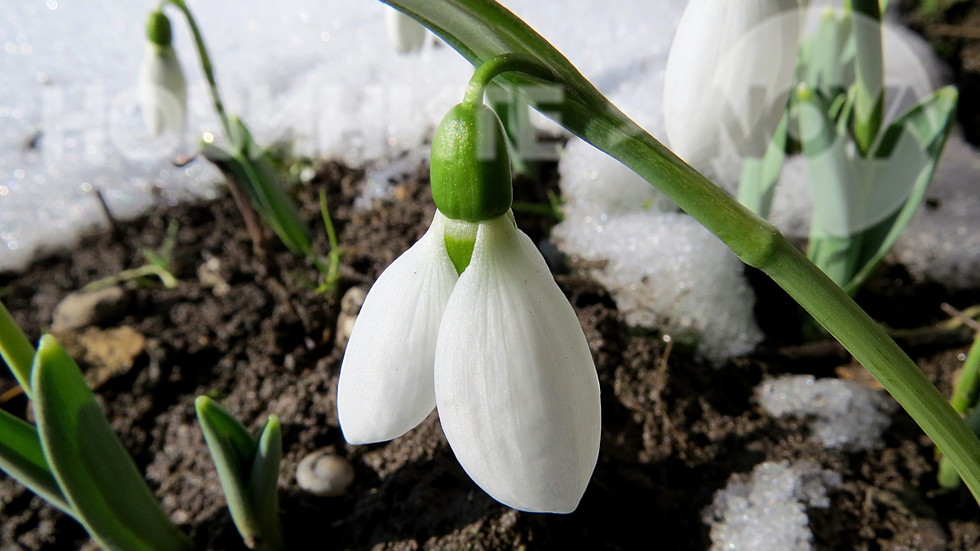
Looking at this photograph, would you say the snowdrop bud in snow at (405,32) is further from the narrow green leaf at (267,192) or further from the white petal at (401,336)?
the white petal at (401,336)

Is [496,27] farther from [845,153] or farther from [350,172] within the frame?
[350,172]

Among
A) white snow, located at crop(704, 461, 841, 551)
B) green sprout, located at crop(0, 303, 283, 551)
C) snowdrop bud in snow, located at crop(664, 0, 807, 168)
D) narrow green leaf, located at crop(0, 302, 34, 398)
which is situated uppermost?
snowdrop bud in snow, located at crop(664, 0, 807, 168)

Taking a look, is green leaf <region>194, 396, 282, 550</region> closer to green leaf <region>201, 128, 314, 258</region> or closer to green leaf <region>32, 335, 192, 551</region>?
green leaf <region>32, 335, 192, 551</region>

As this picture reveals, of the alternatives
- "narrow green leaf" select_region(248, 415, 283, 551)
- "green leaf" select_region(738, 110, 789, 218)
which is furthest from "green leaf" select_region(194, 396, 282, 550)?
"green leaf" select_region(738, 110, 789, 218)

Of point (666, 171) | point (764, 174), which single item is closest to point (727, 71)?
point (666, 171)

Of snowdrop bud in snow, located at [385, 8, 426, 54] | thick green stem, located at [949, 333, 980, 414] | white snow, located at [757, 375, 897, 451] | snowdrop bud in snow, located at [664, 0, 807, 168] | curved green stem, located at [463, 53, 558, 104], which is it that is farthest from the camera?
snowdrop bud in snow, located at [385, 8, 426, 54]
